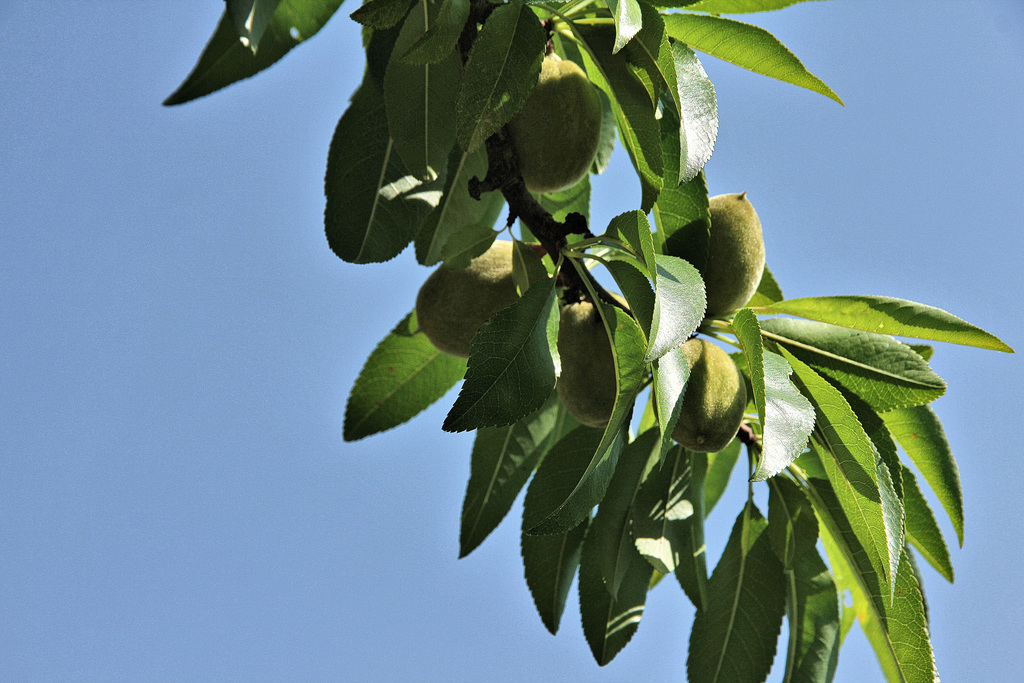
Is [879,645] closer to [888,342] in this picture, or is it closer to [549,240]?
[888,342]

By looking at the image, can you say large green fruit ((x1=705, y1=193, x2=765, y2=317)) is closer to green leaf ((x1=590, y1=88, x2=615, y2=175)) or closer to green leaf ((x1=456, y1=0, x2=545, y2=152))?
green leaf ((x1=590, y1=88, x2=615, y2=175))

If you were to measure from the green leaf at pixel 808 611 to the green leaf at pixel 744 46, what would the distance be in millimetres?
787

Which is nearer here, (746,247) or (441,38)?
(441,38)

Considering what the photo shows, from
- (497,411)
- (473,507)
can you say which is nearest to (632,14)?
(497,411)

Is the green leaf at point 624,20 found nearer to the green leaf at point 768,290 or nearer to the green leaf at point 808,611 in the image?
the green leaf at point 768,290

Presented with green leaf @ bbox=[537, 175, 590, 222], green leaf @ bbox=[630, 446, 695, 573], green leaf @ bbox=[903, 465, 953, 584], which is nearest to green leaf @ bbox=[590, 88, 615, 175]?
green leaf @ bbox=[537, 175, 590, 222]

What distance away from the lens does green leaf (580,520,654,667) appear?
59.6 inches

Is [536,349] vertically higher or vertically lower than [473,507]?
higher

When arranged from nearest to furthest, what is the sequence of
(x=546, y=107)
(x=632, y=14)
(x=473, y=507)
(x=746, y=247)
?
(x=632, y=14)
(x=546, y=107)
(x=746, y=247)
(x=473, y=507)

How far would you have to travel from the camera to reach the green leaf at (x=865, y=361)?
136cm

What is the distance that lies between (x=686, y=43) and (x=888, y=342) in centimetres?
60

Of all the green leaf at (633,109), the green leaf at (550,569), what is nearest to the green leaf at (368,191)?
the green leaf at (633,109)

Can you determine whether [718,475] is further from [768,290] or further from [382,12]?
[382,12]

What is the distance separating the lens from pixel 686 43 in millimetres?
1247
